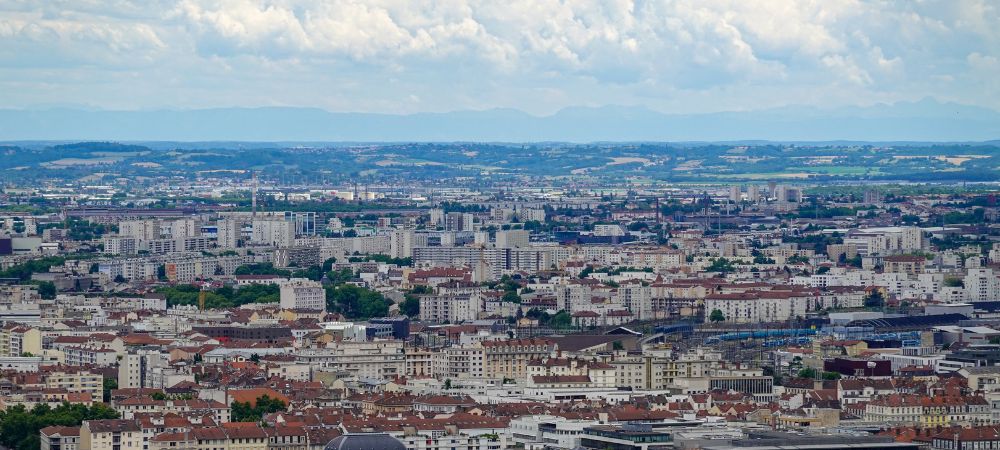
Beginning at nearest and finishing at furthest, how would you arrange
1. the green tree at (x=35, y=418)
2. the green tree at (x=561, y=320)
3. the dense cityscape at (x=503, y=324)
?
the dense cityscape at (x=503, y=324) → the green tree at (x=35, y=418) → the green tree at (x=561, y=320)

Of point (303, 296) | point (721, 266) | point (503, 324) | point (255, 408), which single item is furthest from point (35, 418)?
point (721, 266)

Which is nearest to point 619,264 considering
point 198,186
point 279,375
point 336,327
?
point 336,327

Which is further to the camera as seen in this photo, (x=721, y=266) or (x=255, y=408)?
(x=721, y=266)

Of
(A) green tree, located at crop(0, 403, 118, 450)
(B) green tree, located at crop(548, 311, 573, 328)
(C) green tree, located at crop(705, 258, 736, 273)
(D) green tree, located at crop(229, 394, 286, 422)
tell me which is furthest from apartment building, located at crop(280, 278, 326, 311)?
(A) green tree, located at crop(0, 403, 118, 450)

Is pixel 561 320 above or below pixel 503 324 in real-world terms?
below

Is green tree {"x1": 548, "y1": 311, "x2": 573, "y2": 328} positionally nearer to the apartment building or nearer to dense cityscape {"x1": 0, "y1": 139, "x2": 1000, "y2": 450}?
dense cityscape {"x1": 0, "y1": 139, "x2": 1000, "y2": 450}

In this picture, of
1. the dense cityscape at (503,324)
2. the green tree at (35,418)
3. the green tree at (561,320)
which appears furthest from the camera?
the green tree at (561,320)

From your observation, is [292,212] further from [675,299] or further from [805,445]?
[805,445]

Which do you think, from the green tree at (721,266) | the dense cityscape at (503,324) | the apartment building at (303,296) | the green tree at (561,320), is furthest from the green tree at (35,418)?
the green tree at (721,266)

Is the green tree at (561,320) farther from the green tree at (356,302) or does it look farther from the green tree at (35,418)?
the green tree at (35,418)

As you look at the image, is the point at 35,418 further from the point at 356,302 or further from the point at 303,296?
the point at 356,302
